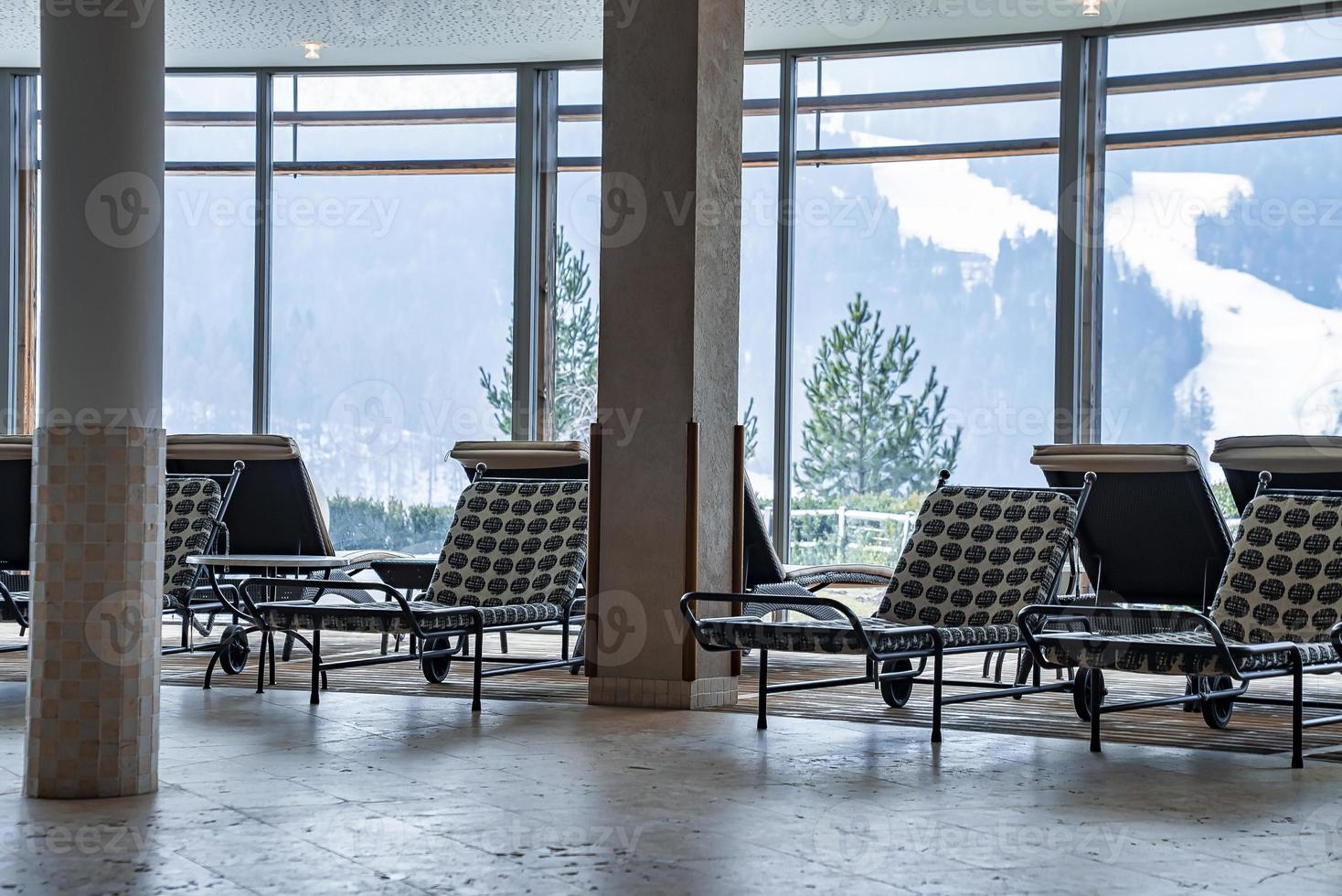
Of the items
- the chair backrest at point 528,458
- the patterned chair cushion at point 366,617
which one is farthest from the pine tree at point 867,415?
the patterned chair cushion at point 366,617

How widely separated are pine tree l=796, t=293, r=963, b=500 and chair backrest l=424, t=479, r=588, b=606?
147 inches

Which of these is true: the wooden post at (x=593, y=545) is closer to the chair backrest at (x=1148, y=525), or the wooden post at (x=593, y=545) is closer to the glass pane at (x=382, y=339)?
the chair backrest at (x=1148, y=525)

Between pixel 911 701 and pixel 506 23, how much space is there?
5474mm

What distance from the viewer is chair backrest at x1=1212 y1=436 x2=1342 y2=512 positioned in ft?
20.5

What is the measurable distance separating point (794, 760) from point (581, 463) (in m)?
3.49

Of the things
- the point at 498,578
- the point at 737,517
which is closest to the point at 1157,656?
the point at 737,517

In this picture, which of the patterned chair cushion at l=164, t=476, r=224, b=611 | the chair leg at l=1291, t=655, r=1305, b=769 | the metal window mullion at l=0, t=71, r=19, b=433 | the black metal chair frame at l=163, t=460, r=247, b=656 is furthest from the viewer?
the metal window mullion at l=0, t=71, r=19, b=433

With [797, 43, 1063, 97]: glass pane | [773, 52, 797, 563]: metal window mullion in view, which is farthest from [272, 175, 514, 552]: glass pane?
[797, 43, 1063, 97]: glass pane

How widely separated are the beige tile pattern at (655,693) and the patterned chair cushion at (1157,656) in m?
1.55

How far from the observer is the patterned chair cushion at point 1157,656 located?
4.50 meters

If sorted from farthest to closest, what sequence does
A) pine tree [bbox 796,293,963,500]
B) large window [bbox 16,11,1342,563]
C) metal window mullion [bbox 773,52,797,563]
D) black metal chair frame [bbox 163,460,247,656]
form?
1. metal window mullion [bbox 773,52,797,563]
2. pine tree [bbox 796,293,963,500]
3. large window [bbox 16,11,1342,563]
4. black metal chair frame [bbox 163,460,247,656]

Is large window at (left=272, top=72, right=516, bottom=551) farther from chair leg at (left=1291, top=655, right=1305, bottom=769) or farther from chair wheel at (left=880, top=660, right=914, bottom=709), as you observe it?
chair leg at (left=1291, top=655, right=1305, bottom=769)

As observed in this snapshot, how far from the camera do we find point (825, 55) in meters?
10.1

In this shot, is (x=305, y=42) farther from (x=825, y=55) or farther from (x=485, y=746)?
(x=485, y=746)
